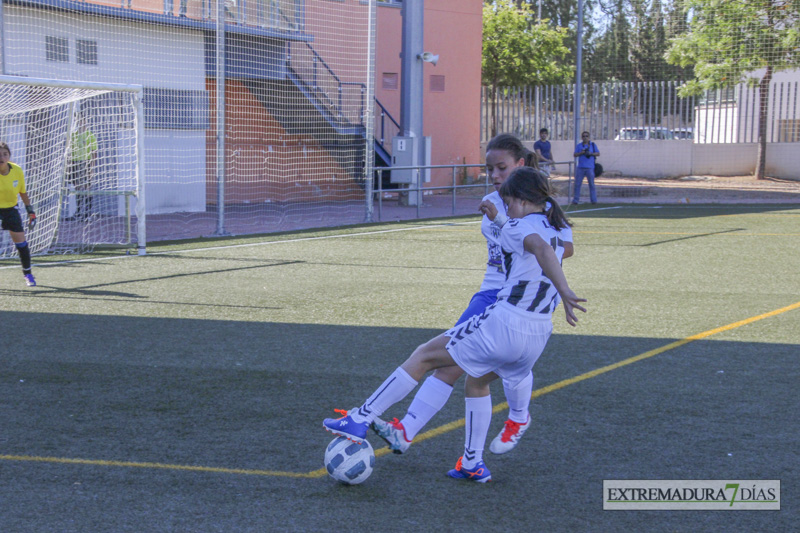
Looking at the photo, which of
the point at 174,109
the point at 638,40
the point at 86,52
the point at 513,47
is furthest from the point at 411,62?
the point at 638,40

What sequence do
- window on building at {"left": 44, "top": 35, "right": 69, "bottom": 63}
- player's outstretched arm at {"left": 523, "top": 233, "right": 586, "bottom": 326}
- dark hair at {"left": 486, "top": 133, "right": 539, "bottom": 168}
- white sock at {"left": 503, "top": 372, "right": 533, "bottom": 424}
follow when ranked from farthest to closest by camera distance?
window on building at {"left": 44, "top": 35, "right": 69, "bottom": 63} → dark hair at {"left": 486, "top": 133, "right": 539, "bottom": 168} → white sock at {"left": 503, "top": 372, "right": 533, "bottom": 424} → player's outstretched arm at {"left": 523, "top": 233, "right": 586, "bottom": 326}

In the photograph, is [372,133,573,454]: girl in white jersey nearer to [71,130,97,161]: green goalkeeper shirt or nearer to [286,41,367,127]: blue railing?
[71,130,97,161]: green goalkeeper shirt

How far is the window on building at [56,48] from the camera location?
51.8ft

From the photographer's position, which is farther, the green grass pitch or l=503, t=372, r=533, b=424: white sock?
l=503, t=372, r=533, b=424: white sock

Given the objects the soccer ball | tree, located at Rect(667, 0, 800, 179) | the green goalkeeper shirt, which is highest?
tree, located at Rect(667, 0, 800, 179)

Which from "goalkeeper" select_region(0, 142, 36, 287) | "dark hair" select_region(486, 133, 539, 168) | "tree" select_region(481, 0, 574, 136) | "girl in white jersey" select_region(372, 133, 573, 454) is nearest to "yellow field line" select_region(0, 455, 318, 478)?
"girl in white jersey" select_region(372, 133, 573, 454)

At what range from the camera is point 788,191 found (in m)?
26.0

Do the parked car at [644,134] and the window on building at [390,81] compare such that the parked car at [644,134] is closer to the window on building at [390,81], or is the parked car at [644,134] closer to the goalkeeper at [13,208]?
the window on building at [390,81]

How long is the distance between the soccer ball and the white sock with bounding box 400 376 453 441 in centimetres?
23

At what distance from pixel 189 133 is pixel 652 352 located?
47.9ft

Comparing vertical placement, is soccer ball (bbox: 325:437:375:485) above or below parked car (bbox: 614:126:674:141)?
below

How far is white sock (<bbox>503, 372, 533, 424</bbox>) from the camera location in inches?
165

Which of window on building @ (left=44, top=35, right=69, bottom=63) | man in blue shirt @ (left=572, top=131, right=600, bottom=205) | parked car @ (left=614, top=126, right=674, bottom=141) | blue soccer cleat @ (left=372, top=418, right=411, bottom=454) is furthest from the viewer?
A: parked car @ (left=614, top=126, right=674, bottom=141)

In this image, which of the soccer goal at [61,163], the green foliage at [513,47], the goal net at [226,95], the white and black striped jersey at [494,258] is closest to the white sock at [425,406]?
the white and black striped jersey at [494,258]
